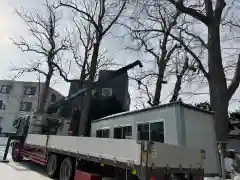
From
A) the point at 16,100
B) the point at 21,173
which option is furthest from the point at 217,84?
the point at 16,100

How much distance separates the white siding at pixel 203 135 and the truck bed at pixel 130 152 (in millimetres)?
2144

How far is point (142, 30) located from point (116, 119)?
5.27 meters

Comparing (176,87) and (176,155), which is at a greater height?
(176,87)

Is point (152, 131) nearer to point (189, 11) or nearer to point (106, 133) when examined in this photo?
point (106, 133)

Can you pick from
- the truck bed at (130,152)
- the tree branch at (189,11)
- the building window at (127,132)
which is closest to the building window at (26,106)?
the building window at (127,132)

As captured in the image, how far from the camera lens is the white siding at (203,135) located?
7.40 metres

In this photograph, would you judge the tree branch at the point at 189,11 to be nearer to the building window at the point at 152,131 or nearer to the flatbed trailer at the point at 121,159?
the building window at the point at 152,131

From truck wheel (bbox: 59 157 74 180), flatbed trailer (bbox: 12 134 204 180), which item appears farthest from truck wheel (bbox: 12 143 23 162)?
truck wheel (bbox: 59 157 74 180)

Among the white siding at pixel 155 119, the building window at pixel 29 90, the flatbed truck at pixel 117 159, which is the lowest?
the flatbed truck at pixel 117 159

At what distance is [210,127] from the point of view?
8281 millimetres

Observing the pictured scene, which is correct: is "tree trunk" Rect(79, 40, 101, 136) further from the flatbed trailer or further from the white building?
the white building

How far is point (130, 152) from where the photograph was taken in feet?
14.9

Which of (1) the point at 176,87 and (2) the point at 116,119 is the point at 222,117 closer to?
(2) the point at 116,119

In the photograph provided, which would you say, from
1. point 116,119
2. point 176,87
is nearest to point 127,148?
point 116,119
